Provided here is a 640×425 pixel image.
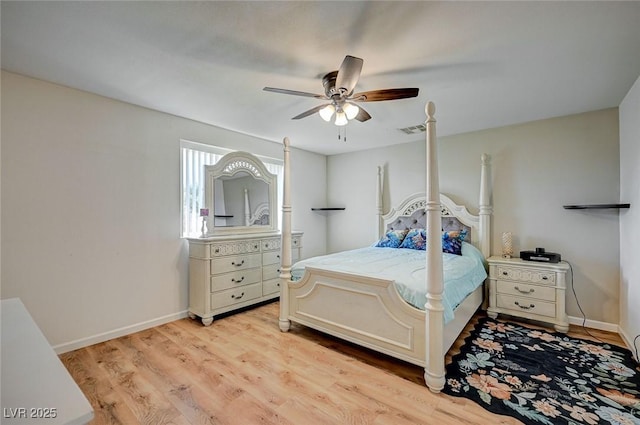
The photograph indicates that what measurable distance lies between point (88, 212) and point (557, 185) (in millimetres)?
5018

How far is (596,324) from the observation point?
299 cm

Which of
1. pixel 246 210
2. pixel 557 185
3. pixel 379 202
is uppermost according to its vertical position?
pixel 557 185

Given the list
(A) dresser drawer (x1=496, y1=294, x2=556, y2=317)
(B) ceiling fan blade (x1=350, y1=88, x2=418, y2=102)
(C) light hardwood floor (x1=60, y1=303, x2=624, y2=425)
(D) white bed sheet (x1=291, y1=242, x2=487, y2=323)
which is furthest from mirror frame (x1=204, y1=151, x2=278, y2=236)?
(A) dresser drawer (x1=496, y1=294, x2=556, y2=317)

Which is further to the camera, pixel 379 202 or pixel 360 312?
pixel 379 202

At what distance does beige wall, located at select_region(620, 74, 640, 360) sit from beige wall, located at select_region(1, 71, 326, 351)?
446 centimetres

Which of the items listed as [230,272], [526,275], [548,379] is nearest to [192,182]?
[230,272]

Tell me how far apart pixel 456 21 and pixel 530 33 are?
538 millimetres

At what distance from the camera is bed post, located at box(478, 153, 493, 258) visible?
3.54 metres

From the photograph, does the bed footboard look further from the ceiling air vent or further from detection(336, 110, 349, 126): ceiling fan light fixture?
the ceiling air vent

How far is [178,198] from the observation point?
3.30m

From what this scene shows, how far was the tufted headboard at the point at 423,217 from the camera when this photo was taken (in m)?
3.72

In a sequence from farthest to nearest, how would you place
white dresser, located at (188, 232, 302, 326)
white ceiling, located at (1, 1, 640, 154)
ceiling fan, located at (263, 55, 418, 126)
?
white dresser, located at (188, 232, 302, 326) < ceiling fan, located at (263, 55, 418, 126) < white ceiling, located at (1, 1, 640, 154)

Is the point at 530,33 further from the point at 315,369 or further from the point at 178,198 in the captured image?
the point at 178,198

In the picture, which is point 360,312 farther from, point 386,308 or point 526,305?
point 526,305
